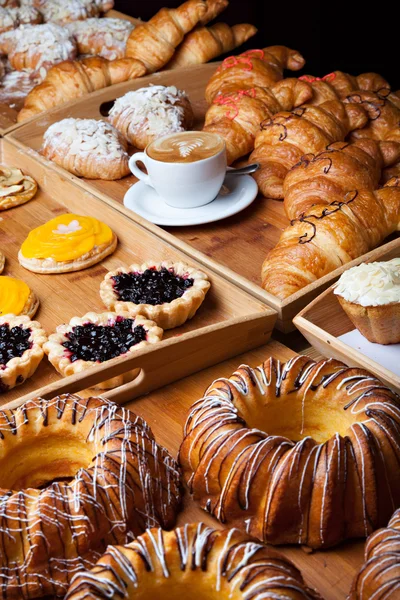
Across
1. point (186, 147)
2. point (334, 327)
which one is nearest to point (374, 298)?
point (334, 327)

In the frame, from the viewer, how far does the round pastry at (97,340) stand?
195cm

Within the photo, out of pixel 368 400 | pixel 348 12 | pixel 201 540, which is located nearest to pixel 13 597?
pixel 201 540

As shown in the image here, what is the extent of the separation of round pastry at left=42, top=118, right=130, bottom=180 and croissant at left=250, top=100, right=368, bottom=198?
57cm

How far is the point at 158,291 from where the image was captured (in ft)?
7.25

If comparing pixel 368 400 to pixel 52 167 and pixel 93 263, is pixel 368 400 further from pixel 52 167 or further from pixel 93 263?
pixel 52 167

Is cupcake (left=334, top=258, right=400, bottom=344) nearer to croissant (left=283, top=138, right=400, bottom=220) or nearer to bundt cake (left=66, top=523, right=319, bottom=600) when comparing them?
croissant (left=283, top=138, right=400, bottom=220)

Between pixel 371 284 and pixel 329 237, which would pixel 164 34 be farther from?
pixel 371 284

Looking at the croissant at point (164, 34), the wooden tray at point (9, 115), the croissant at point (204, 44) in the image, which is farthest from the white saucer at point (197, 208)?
the croissant at point (204, 44)

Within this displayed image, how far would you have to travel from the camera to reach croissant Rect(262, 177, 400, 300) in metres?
2.15

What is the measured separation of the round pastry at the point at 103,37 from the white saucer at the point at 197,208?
145cm

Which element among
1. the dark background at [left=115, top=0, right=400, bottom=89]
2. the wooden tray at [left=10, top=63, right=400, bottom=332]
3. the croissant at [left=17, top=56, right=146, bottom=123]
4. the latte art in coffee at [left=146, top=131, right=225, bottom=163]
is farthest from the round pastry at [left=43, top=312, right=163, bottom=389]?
the dark background at [left=115, top=0, right=400, bottom=89]

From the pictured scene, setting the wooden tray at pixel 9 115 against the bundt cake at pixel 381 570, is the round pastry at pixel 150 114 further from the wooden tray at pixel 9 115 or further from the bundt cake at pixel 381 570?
the bundt cake at pixel 381 570

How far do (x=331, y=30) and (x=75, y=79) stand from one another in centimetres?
192

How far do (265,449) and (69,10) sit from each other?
3592 millimetres
